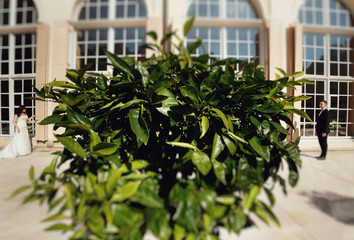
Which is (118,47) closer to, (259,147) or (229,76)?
(229,76)

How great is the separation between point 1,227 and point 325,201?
8.50 feet

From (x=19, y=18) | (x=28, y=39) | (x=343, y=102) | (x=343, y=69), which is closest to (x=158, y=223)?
(x=343, y=102)

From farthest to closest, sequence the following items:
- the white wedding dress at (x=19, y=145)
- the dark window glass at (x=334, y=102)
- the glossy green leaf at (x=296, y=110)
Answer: the dark window glass at (x=334, y=102) → the white wedding dress at (x=19, y=145) → the glossy green leaf at (x=296, y=110)

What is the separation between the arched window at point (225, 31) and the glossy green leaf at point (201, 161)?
655cm

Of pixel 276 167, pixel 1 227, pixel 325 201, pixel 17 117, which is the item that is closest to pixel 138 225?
pixel 276 167

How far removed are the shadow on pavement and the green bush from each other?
1.12 meters

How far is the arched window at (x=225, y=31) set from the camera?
22.1 feet

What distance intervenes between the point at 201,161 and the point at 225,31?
708 cm

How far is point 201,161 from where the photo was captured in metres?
0.62

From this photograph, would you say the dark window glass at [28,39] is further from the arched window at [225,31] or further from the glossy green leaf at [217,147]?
the glossy green leaf at [217,147]

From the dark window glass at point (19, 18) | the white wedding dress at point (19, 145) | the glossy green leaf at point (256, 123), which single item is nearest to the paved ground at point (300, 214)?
the glossy green leaf at point (256, 123)

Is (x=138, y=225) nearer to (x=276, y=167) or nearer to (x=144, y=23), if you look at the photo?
(x=276, y=167)

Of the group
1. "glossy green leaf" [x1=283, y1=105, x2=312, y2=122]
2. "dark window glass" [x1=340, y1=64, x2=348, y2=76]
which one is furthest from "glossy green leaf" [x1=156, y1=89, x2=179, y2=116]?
"dark window glass" [x1=340, y1=64, x2=348, y2=76]

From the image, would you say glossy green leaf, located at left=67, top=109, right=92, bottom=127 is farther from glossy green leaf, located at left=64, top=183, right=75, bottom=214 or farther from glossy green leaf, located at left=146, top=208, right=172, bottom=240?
glossy green leaf, located at left=146, top=208, right=172, bottom=240
